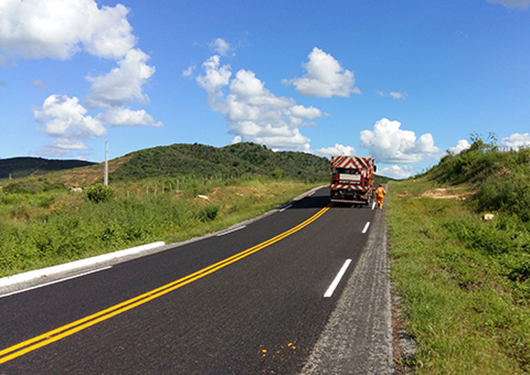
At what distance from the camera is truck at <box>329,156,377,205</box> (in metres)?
22.7

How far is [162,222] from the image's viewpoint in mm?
16641

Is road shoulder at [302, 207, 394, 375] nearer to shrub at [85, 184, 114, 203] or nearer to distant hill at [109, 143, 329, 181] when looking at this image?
shrub at [85, 184, 114, 203]

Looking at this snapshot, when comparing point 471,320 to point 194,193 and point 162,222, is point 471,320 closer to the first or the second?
point 162,222

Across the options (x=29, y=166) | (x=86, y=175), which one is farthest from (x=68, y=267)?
(x=29, y=166)

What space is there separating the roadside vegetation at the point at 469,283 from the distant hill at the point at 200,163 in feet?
167

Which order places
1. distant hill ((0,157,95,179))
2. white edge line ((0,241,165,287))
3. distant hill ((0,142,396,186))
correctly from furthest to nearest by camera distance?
distant hill ((0,157,95,179)) < distant hill ((0,142,396,186)) < white edge line ((0,241,165,287))

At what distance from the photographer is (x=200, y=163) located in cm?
7719

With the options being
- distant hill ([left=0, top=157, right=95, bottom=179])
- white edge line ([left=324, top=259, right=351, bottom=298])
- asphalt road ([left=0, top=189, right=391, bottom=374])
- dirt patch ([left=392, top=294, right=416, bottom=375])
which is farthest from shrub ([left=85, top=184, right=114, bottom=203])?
distant hill ([left=0, top=157, right=95, bottom=179])

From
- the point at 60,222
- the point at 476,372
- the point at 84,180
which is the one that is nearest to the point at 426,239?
the point at 476,372

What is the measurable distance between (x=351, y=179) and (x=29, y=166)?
411 ft

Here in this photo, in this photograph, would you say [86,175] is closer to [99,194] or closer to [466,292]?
[99,194]

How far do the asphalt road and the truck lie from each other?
12727 mm

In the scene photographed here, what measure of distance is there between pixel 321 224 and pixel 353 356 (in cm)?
1227

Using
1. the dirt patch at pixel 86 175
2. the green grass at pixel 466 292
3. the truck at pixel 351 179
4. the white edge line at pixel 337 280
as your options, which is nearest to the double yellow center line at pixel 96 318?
the white edge line at pixel 337 280
